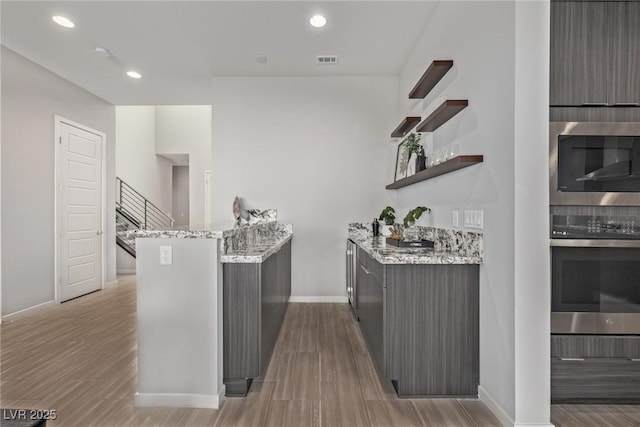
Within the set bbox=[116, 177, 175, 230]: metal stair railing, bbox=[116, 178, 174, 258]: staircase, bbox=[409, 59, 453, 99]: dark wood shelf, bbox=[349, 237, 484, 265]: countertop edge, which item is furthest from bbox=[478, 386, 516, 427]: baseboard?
Answer: bbox=[116, 177, 175, 230]: metal stair railing

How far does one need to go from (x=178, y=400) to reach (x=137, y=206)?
26.0 feet

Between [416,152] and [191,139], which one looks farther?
[191,139]

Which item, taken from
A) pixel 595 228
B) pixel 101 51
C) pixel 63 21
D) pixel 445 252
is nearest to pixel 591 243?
pixel 595 228

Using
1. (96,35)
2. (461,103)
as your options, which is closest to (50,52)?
(96,35)

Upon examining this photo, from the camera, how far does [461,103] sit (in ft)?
7.72

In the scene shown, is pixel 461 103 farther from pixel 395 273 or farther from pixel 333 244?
pixel 333 244

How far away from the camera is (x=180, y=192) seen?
38.3ft

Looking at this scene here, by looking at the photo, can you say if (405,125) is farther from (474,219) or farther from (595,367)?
(595,367)

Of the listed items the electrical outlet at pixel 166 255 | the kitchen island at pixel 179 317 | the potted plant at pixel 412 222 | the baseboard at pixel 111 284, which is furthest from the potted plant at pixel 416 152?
the baseboard at pixel 111 284

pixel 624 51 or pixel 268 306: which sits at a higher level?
pixel 624 51

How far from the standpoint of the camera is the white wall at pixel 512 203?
177 centimetres

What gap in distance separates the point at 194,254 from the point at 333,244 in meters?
2.64

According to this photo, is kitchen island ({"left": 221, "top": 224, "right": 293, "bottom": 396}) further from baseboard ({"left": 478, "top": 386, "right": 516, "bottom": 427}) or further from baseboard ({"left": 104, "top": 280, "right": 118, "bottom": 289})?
baseboard ({"left": 104, "top": 280, "right": 118, "bottom": 289})

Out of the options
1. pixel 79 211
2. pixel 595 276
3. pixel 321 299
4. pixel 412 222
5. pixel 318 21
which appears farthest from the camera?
pixel 79 211
